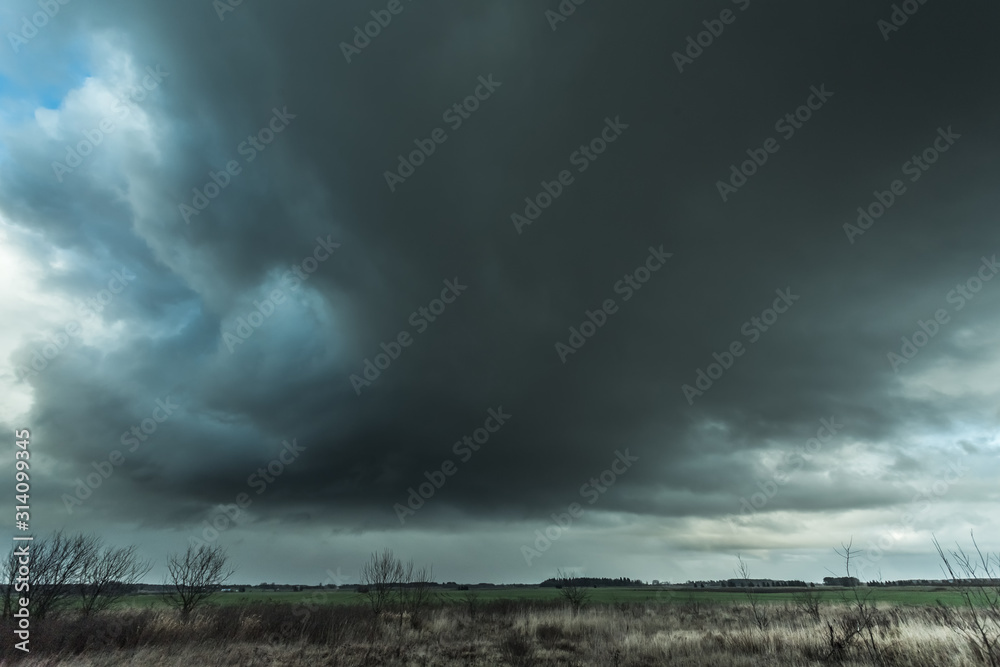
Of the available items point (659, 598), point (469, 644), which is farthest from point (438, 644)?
point (659, 598)

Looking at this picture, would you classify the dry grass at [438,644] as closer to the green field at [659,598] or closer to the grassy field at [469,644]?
the grassy field at [469,644]

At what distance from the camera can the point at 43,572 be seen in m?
28.5

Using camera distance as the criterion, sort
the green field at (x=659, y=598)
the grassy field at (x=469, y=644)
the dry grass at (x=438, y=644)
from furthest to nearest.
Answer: the green field at (x=659, y=598) < the dry grass at (x=438, y=644) < the grassy field at (x=469, y=644)

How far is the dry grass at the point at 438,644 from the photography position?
21.1 metres

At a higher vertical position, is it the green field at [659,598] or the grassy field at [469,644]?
the green field at [659,598]

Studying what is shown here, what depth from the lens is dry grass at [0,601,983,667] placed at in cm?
2112

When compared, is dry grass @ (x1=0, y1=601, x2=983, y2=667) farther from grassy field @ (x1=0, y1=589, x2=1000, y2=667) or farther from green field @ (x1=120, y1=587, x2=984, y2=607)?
green field @ (x1=120, y1=587, x2=984, y2=607)

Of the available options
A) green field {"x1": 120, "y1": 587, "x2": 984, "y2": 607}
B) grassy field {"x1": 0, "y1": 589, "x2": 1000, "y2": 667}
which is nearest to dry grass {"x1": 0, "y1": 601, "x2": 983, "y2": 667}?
grassy field {"x1": 0, "y1": 589, "x2": 1000, "y2": 667}

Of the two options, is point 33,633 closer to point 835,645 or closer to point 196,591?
point 196,591

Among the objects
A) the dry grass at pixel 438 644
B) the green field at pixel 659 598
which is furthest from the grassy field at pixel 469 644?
the green field at pixel 659 598

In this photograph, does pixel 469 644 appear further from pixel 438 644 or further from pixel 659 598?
pixel 659 598

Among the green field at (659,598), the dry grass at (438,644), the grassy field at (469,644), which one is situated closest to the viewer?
the grassy field at (469,644)

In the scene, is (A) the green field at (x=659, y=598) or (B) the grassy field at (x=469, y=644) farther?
(A) the green field at (x=659, y=598)

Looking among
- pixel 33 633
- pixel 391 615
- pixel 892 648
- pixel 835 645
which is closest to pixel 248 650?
pixel 33 633
